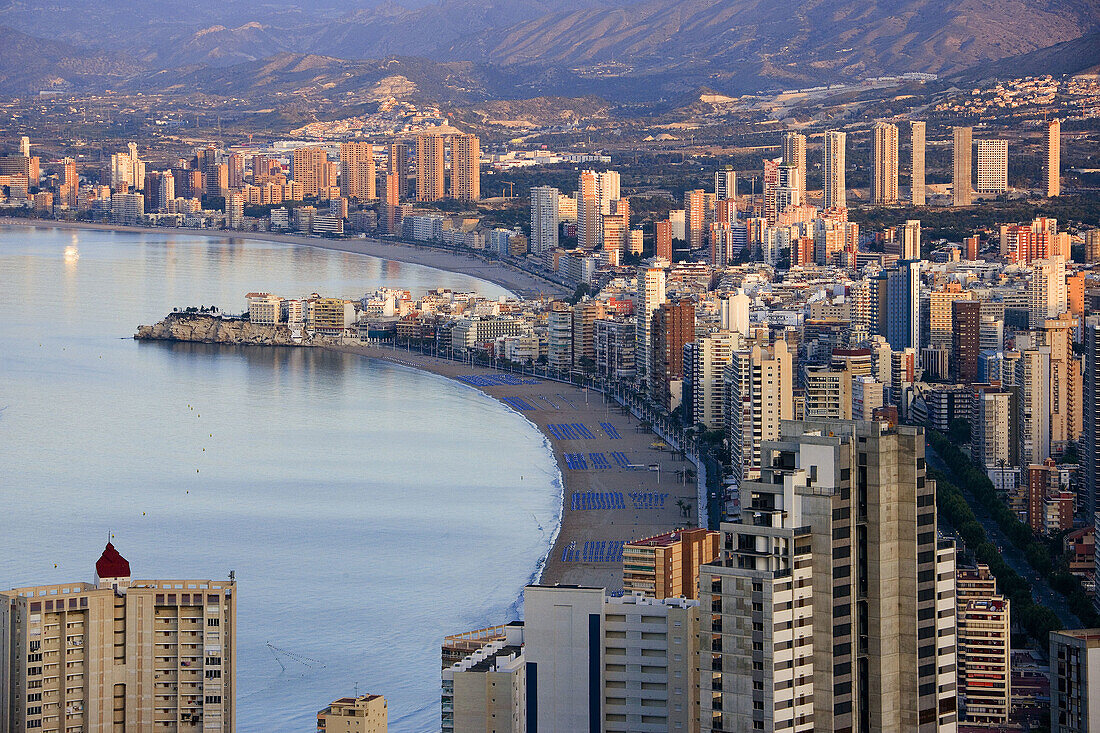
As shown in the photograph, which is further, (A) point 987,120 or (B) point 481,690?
(A) point 987,120

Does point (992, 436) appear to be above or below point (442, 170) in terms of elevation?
below

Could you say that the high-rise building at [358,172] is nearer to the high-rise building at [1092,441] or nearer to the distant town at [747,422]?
the distant town at [747,422]

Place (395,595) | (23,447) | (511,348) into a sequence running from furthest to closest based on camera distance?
(511,348) < (23,447) < (395,595)

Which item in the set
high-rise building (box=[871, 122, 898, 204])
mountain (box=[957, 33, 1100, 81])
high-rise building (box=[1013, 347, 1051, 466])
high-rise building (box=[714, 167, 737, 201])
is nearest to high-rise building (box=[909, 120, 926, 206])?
high-rise building (box=[871, 122, 898, 204])

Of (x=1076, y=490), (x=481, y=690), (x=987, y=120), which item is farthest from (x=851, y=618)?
(x=987, y=120)

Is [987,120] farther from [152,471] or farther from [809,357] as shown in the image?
[152,471]

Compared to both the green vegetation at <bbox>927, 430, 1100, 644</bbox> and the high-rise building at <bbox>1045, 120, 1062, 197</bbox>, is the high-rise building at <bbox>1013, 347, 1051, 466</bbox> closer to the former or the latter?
the green vegetation at <bbox>927, 430, 1100, 644</bbox>

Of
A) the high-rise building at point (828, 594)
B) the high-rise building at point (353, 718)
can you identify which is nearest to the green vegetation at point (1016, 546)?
the high-rise building at point (353, 718)

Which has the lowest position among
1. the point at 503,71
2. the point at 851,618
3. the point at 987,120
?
the point at 851,618
